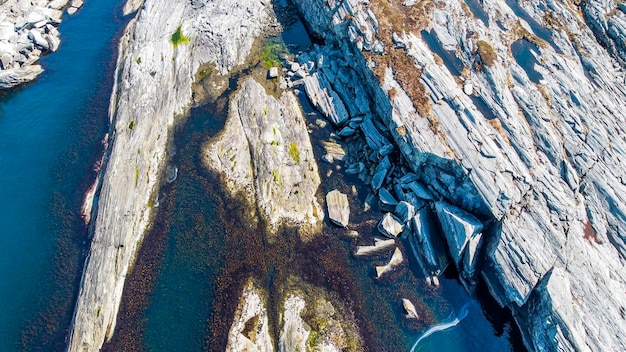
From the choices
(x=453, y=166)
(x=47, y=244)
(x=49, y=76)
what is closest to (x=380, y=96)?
(x=453, y=166)

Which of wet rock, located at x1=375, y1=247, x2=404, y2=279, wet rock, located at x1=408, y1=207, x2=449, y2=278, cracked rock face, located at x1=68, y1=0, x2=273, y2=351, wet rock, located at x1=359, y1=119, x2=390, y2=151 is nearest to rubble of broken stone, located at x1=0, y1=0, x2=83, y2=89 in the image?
cracked rock face, located at x1=68, y1=0, x2=273, y2=351

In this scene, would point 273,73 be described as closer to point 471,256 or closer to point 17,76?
point 471,256

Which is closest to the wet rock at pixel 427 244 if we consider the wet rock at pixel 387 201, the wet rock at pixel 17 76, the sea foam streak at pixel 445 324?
the wet rock at pixel 387 201

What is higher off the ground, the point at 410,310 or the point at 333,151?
the point at 333,151

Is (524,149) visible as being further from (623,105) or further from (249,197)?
(249,197)

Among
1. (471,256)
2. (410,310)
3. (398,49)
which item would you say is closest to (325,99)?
(398,49)

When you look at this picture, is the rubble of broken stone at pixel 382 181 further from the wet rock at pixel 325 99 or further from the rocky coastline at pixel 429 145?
the rocky coastline at pixel 429 145

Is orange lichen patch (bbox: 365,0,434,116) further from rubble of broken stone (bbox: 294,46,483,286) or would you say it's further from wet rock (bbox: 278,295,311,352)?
wet rock (bbox: 278,295,311,352)

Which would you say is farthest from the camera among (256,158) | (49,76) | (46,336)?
(49,76)
